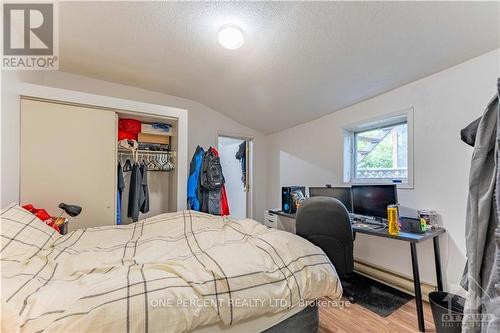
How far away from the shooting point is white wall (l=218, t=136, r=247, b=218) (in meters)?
4.49

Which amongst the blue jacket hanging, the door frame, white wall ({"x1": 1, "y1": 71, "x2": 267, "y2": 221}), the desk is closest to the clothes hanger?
the blue jacket hanging

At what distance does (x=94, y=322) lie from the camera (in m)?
0.72

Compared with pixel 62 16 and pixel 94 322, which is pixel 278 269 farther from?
pixel 62 16

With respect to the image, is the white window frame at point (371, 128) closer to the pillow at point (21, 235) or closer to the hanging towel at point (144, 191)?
the hanging towel at point (144, 191)

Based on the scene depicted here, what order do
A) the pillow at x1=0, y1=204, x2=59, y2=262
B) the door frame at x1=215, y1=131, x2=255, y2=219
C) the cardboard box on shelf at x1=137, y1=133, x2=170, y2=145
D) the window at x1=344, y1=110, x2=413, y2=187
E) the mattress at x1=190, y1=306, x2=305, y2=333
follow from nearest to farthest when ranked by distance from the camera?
the mattress at x1=190, y1=306, x2=305, y2=333, the pillow at x1=0, y1=204, x2=59, y2=262, the window at x1=344, y1=110, x2=413, y2=187, the cardboard box on shelf at x1=137, y1=133, x2=170, y2=145, the door frame at x1=215, y1=131, x2=255, y2=219

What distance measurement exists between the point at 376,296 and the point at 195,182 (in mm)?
2456

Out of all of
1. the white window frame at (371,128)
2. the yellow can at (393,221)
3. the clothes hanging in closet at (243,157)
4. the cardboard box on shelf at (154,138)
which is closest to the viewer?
the yellow can at (393,221)

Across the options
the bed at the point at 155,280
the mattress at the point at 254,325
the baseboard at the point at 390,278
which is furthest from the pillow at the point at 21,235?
the baseboard at the point at 390,278

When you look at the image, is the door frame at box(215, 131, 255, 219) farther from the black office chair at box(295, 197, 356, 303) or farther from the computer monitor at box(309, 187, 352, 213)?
the black office chair at box(295, 197, 356, 303)

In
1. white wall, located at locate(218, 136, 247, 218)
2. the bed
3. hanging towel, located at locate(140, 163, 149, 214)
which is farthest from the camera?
white wall, located at locate(218, 136, 247, 218)

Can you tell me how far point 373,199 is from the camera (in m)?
2.26

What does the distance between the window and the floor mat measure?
1.11 metres

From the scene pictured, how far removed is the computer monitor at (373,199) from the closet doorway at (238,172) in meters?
2.15

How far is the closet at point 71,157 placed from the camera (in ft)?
6.15
